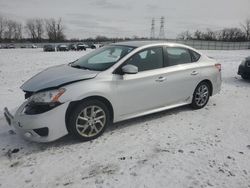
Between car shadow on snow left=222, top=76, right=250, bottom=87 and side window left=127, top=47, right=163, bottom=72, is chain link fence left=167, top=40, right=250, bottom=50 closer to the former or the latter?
car shadow on snow left=222, top=76, right=250, bottom=87

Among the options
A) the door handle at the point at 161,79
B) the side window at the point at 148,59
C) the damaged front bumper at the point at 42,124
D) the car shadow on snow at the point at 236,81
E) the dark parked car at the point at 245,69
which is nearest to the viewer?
the damaged front bumper at the point at 42,124

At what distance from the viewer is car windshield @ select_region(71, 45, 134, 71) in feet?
14.3

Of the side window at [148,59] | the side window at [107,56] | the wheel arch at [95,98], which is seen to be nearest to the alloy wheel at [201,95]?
the side window at [148,59]

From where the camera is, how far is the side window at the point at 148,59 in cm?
446

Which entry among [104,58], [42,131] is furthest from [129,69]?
[42,131]

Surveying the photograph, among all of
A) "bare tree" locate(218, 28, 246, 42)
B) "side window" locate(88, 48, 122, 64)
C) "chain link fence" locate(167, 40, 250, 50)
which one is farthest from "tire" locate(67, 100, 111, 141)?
"bare tree" locate(218, 28, 246, 42)

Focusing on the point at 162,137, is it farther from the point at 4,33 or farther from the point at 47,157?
the point at 4,33

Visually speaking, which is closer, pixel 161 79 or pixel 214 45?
pixel 161 79

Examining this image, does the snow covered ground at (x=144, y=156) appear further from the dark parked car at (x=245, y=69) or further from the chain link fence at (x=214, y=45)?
the chain link fence at (x=214, y=45)

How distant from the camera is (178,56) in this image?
5.18 m

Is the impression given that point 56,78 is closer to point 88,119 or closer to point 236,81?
point 88,119

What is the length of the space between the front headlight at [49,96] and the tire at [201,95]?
3.10 metres

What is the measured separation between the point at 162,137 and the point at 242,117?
6.89 ft

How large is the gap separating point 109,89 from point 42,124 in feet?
3.86
